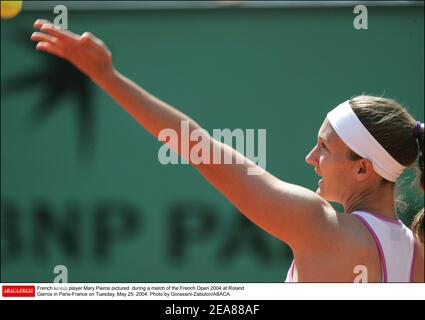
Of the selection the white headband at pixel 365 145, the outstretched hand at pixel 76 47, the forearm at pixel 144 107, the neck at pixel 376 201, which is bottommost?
the neck at pixel 376 201

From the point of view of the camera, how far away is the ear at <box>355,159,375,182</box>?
2084 millimetres

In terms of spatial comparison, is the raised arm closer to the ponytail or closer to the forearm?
the forearm

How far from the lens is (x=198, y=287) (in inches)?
88.9

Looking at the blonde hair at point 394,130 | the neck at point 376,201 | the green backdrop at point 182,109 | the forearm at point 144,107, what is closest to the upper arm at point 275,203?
the forearm at point 144,107

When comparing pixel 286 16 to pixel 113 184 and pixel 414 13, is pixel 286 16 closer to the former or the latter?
pixel 414 13

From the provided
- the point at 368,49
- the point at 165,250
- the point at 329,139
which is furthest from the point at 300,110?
the point at 329,139

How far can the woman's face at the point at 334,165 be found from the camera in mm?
2098

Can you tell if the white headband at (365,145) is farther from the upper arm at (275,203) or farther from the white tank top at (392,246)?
the upper arm at (275,203)

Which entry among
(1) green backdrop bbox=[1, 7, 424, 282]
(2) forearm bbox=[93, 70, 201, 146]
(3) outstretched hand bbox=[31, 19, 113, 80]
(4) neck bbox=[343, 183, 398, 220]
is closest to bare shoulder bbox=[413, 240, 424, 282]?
(4) neck bbox=[343, 183, 398, 220]

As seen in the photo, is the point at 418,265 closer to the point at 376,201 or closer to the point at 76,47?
the point at 376,201

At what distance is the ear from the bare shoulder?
9.2 inches
